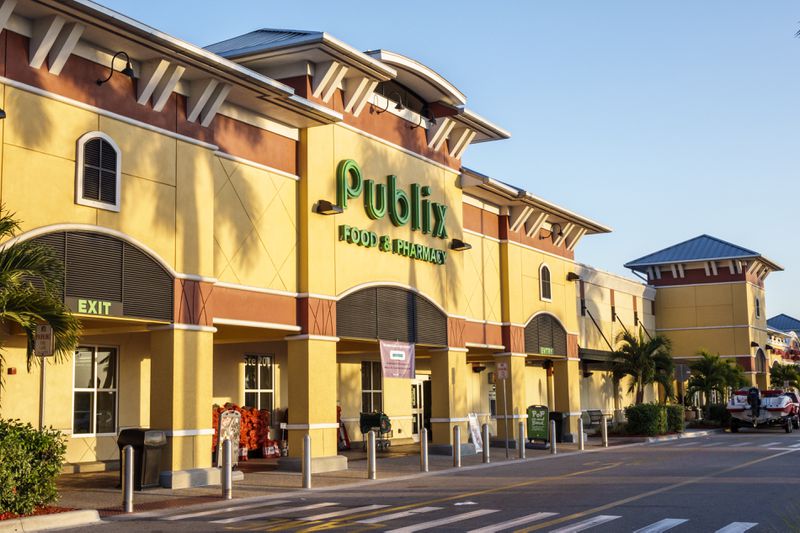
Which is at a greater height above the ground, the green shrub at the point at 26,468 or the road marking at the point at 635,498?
the green shrub at the point at 26,468

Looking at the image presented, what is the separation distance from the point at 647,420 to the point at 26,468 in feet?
99.7

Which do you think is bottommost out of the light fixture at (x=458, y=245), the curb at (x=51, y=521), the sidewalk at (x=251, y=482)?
the sidewalk at (x=251, y=482)

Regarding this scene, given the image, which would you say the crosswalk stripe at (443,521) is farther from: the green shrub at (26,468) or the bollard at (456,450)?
the bollard at (456,450)

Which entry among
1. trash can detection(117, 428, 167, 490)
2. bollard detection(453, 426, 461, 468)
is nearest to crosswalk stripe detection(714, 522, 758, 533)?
trash can detection(117, 428, 167, 490)

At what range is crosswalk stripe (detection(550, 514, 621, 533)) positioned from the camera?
1313 cm

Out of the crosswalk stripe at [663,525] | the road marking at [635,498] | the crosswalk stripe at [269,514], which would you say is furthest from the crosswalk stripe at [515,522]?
the crosswalk stripe at [269,514]

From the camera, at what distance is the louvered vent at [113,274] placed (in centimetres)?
1766

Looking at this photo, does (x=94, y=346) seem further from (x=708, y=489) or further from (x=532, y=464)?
(x=708, y=489)

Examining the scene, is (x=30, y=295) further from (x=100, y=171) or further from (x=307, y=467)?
(x=307, y=467)

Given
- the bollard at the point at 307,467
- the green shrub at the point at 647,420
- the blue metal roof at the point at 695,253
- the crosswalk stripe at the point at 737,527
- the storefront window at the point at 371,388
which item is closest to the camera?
the crosswalk stripe at the point at 737,527

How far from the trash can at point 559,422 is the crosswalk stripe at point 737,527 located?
23372 mm

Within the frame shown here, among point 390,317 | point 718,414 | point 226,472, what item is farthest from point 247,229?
point 718,414

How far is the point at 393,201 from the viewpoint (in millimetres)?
27641

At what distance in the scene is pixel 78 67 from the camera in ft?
60.1
